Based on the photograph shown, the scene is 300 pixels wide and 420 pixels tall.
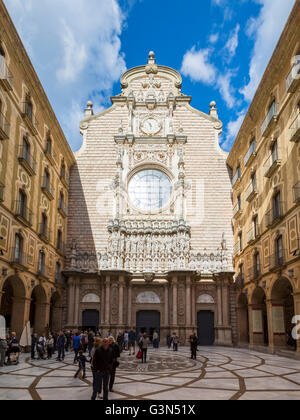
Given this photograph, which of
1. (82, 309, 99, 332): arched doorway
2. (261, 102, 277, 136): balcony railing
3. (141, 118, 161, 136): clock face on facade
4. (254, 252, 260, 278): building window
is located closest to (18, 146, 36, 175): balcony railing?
(82, 309, 99, 332): arched doorway

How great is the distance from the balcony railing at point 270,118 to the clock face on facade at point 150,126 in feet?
40.1

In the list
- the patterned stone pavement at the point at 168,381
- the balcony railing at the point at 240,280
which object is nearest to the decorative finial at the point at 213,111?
the balcony railing at the point at 240,280

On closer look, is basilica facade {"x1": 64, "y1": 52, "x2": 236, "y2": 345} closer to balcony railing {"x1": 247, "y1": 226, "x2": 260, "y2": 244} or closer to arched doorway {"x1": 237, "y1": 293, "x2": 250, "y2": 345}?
arched doorway {"x1": 237, "y1": 293, "x2": 250, "y2": 345}

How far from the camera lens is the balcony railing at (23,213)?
21003 mm

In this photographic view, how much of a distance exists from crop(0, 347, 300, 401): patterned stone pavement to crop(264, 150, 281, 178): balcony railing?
33.9 feet

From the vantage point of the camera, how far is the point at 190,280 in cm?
2986

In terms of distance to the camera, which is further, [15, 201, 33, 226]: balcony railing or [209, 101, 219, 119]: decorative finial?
[209, 101, 219, 119]: decorative finial

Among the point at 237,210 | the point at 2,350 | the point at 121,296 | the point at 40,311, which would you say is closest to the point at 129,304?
the point at 121,296

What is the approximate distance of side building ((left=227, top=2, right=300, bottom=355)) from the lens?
19578mm

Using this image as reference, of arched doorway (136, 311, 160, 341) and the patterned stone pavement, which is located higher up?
arched doorway (136, 311, 160, 341)

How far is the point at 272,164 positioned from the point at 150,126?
15.8 m

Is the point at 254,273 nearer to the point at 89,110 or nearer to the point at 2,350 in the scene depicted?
the point at 2,350

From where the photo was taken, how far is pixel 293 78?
19484mm
